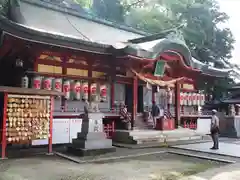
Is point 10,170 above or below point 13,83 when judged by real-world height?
below

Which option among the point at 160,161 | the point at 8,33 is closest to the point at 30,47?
the point at 8,33

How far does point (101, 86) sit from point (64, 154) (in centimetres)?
522

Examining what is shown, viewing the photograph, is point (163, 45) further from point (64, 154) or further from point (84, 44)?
point (64, 154)

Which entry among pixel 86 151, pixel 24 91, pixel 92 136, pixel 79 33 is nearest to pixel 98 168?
pixel 86 151

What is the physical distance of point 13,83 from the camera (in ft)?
41.7

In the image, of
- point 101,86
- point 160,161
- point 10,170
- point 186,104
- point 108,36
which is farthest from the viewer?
point 186,104

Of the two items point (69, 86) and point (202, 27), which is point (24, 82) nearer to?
point (69, 86)

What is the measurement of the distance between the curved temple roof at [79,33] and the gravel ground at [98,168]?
185 inches

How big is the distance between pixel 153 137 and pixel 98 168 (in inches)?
216

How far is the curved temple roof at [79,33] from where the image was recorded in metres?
10.4

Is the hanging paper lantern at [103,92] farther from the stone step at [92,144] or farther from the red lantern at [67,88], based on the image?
the stone step at [92,144]

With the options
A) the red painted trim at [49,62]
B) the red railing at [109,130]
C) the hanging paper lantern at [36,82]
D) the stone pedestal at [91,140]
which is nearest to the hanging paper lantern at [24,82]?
the hanging paper lantern at [36,82]

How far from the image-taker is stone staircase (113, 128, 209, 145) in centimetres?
1195

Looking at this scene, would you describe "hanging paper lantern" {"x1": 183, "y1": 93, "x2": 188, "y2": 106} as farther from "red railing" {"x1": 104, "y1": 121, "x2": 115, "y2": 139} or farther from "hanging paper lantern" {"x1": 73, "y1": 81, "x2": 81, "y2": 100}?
"hanging paper lantern" {"x1": 73, "y1": 81, "x2": 81, "y2": 100}
